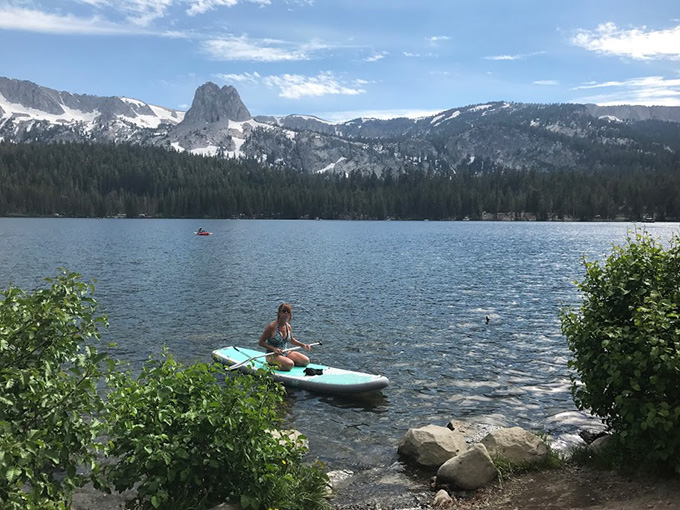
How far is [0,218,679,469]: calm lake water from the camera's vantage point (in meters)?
16.3

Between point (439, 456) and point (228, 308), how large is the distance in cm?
2511

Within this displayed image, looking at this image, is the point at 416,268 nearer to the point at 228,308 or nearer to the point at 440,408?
the point at 228,308

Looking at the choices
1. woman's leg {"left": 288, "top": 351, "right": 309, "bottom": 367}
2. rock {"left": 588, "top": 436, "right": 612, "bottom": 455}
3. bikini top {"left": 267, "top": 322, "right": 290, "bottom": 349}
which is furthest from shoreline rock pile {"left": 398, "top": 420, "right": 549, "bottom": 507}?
woman's leg {"left": 288, "top": 351, "right": 309, "bottom": 367}

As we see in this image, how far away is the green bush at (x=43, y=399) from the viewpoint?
4906 mm

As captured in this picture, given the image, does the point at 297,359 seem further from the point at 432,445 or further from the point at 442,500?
the point at 442,500

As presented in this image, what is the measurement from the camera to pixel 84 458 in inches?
227

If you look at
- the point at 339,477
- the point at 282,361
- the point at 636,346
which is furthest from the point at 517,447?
the point at 282,361

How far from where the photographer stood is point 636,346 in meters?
8.56

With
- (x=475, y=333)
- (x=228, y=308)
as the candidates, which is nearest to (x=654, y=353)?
(x=475, y=333)

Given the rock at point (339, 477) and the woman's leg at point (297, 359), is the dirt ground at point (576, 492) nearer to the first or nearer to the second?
the rock at point (339, 477)

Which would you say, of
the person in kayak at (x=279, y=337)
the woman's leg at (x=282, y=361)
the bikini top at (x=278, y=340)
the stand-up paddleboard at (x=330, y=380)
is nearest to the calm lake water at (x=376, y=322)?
the stand-up paddleboard at (x=330, y=380)

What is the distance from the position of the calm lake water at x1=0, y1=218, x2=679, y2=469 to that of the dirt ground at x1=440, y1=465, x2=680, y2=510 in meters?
3.61

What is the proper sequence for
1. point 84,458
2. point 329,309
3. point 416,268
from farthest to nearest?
point 416,268
point 329,309
point 84,458

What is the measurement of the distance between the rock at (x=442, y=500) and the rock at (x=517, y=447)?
1622 millimetres
